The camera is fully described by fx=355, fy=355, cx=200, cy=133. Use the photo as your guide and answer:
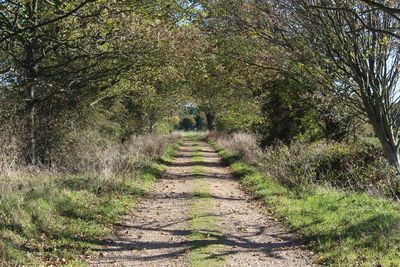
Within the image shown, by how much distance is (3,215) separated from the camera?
22.0 feet

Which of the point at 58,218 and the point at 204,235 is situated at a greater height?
the point at 58,218

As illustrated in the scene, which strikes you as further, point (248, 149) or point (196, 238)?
point (248, 149)

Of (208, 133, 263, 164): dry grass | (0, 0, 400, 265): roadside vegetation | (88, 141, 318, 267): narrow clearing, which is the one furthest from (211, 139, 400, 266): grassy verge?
(208, 133, 263, 164): dry grass

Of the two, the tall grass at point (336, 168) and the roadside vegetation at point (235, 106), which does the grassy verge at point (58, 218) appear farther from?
the tall grass at point (336, 168)

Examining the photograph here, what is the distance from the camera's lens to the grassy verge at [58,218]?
5.84 m

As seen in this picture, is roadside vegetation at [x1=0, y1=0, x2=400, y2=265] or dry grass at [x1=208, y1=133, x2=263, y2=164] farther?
dry grass at [x1=208, y1=133, x2=263, y2=164]

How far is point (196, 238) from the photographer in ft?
22.8

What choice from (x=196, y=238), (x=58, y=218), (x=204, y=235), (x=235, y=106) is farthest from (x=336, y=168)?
(x=58, y=218)

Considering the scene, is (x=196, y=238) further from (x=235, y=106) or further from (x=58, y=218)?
(x=235, y=106)

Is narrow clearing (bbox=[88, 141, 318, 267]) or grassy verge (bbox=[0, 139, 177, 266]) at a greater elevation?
grassy verge (bbox=[0, 139, 177, 266])

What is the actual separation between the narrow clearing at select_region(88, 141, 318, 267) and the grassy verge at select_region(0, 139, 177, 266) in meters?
0.41

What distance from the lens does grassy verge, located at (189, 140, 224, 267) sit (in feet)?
19.1

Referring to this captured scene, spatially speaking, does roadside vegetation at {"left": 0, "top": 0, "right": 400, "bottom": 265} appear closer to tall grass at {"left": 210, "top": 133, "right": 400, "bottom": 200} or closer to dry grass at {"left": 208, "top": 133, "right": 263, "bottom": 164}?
tall grass at {"left": 210, "top": 133, "right": 400, "bottom": 200}

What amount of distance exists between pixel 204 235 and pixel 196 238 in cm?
25
